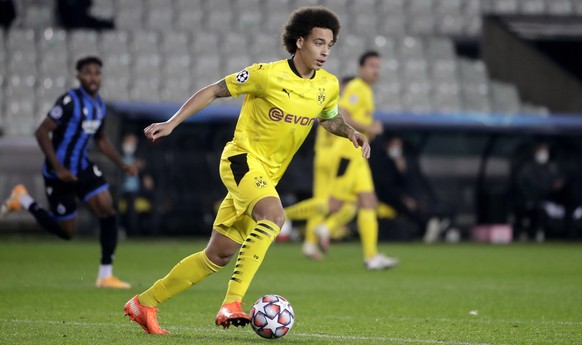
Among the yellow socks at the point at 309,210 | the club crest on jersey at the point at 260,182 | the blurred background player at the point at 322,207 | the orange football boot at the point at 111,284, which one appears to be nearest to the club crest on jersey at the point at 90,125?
the orange football boot at the point at 111,284

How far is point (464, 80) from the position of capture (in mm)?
23000

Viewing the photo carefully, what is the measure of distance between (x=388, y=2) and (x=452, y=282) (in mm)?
14151

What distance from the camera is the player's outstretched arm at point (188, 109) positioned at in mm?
6043

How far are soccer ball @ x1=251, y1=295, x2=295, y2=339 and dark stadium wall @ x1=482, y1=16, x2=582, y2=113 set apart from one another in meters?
16.7

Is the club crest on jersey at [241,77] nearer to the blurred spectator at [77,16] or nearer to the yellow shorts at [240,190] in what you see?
the yellow shorts at [240,190]

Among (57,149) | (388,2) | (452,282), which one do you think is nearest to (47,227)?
(57,149)

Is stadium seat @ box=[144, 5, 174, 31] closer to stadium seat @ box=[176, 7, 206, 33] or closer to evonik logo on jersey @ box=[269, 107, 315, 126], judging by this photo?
stadium seat @ box=[176, 7, 206, 33]

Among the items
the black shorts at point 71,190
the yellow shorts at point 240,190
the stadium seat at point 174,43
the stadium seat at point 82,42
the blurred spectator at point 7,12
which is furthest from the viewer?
the stadium seat at point 174,43

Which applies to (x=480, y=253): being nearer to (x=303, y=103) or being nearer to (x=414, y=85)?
(x=414, y=85)

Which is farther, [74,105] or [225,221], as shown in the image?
[74,105]

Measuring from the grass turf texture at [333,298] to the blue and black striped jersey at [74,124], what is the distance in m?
1.14

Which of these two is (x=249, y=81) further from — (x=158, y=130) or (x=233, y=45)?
(x=233, y=45)

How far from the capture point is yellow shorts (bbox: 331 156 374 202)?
12641 mm

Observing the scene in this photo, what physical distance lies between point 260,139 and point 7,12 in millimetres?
16815
